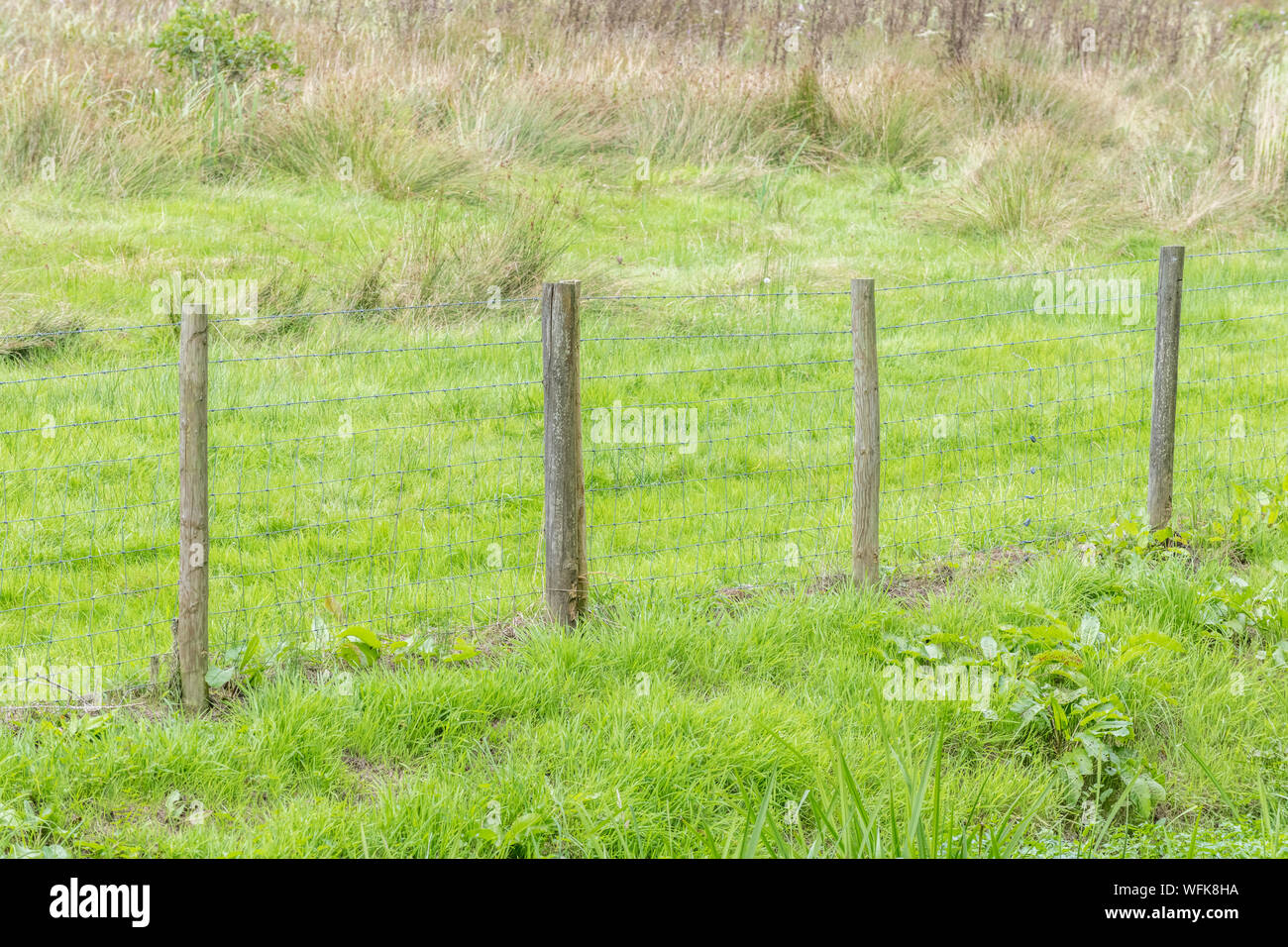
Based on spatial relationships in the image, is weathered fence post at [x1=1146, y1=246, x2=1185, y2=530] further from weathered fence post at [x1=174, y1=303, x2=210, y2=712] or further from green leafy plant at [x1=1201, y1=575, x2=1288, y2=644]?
weathered fence post at [x1=174, y1=303, x2=210, y2=712]

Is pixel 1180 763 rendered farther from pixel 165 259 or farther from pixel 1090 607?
pixel 165 259

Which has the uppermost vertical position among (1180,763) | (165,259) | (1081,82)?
(1081,82)

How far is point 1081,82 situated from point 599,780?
14.1 metres

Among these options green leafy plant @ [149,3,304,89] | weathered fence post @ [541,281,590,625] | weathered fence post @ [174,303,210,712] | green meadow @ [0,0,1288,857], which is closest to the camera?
green meadow @ [0,0,1288,857]

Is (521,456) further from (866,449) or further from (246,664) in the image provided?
(246,664)

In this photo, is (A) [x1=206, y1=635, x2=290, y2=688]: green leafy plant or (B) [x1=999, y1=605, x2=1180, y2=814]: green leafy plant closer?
(B) [x1=999, y1=605, x2=1180, y2=814]: green leafy plant

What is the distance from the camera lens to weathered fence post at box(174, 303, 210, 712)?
462 centimetres

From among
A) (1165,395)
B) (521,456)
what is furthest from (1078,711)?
(521,456)

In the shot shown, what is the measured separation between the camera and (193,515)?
4664 millimetres

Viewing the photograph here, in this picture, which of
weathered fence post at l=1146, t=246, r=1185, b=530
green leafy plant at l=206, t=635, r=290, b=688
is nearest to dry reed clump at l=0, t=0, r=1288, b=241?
green leafy plant at l=206, t=635, r=290, b=688

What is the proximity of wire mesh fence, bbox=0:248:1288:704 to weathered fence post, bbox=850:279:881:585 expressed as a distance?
0.22 m

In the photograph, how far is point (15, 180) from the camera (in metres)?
10.8

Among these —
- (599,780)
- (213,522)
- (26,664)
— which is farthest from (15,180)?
(599,780)

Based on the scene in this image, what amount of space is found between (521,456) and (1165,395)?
132 inches
